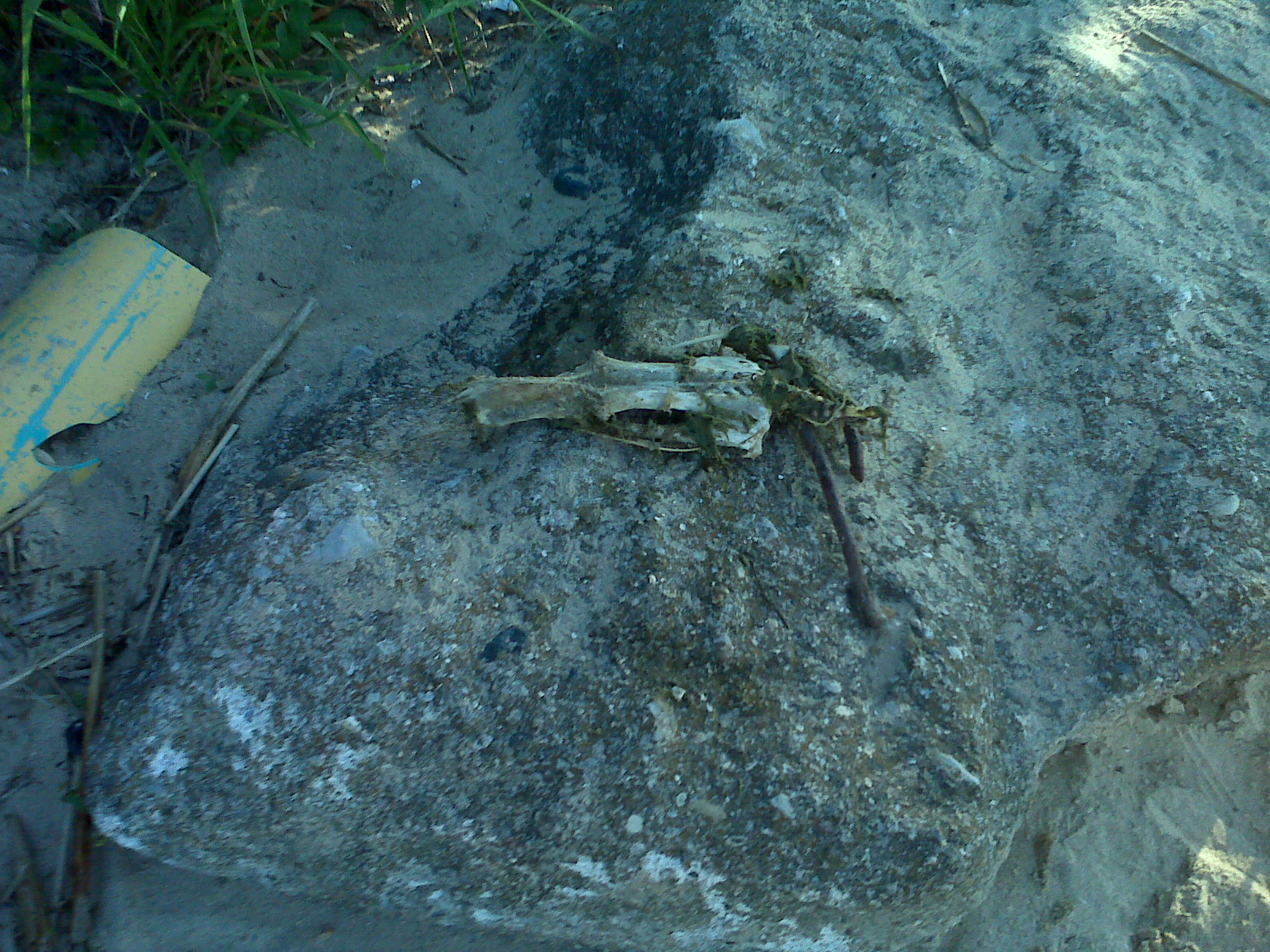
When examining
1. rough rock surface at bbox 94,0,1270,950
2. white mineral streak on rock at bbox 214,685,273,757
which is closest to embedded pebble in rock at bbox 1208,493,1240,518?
rough rock surface at bbox 94,0,1270,950

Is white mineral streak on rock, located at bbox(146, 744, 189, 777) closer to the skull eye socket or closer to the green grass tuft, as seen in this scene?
the skull eye socket

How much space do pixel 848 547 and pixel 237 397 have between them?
139cm

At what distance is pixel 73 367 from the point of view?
1875 millimetres

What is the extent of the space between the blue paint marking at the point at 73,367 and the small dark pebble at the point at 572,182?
98 cm

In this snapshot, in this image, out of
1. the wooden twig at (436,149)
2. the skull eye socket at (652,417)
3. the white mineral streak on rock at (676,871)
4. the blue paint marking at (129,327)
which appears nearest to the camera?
the white mineral streak on rock at (676,871)

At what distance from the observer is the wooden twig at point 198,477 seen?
181cm

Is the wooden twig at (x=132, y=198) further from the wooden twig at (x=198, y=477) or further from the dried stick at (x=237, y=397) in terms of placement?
the wooden twig at (x=198, y=477)

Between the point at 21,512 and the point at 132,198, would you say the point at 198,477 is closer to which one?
the point at 21,512

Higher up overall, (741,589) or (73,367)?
(741,589)

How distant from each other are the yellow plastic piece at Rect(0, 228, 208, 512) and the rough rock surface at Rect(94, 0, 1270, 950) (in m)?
0.44

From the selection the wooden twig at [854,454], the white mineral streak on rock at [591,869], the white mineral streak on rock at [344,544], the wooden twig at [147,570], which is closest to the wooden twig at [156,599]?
the wooden twig at [147,570]

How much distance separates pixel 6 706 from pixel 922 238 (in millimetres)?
2214

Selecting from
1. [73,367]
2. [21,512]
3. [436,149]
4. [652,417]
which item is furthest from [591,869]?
[436,149]

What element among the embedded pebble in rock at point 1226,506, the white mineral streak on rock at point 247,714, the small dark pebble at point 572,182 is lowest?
the white mineral streak on rock at point 247,714
